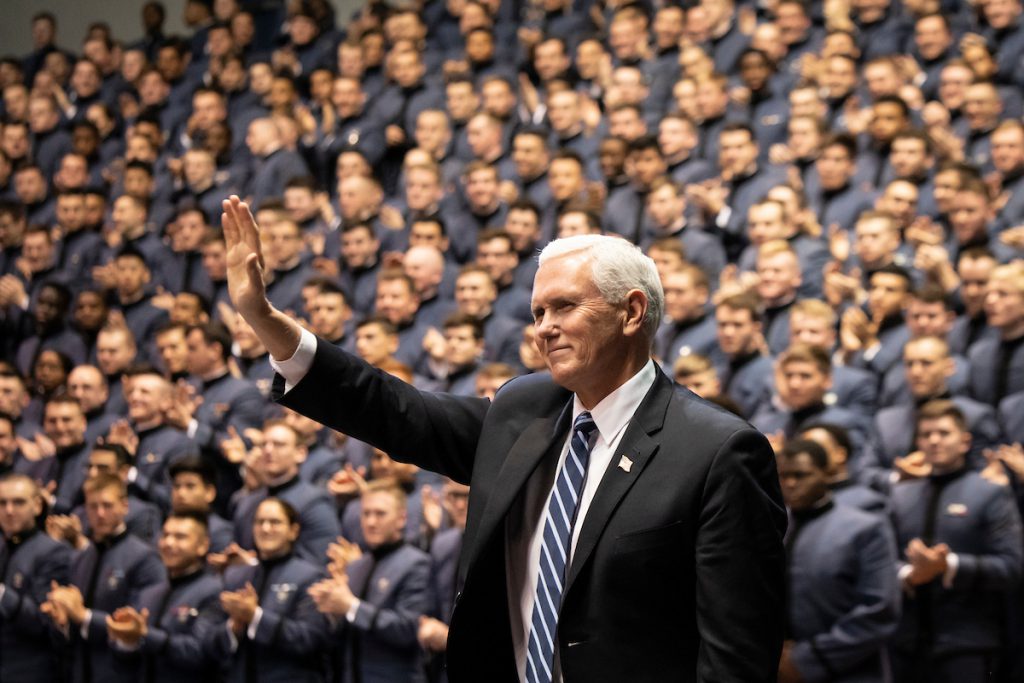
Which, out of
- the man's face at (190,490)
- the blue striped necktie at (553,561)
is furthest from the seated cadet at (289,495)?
the blue striped necktie at (553,561)

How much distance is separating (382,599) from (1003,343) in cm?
191

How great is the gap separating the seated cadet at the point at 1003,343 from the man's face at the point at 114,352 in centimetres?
333

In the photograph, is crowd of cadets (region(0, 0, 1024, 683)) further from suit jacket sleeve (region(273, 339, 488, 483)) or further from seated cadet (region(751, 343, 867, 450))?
suit jacket sleeve (region(273, 339, 488, 483))

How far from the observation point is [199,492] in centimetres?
433

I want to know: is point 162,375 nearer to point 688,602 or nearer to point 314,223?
point 314,223

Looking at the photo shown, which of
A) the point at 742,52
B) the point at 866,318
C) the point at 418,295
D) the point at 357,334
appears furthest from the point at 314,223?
the point at 866,318

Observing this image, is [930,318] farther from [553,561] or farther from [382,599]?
[553,561]

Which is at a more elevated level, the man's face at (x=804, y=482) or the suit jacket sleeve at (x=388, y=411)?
the suit jacket sleeve at (x=388, y=411)

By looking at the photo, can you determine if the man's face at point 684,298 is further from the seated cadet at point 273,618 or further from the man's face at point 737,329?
the seated cadet at point 273,618

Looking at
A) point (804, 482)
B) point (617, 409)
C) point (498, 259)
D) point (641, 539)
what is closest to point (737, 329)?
point (804, 482)

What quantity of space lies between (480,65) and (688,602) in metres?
5.63

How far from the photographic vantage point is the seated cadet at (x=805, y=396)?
3.68 m

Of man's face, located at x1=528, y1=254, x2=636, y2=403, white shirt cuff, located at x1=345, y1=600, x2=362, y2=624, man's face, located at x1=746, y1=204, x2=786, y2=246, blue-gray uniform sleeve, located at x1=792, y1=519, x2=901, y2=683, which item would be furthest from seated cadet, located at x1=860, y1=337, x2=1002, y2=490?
man's face, located at x1=528, y1=254, x2=636, y2=403

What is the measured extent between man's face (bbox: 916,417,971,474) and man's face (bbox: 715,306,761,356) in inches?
Result: 31.7
